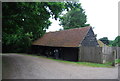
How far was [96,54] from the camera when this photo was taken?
48.4 ft

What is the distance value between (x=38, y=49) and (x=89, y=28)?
14.3 m

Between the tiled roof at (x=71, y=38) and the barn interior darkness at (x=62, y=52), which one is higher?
the tiled roof at (x=71, y=38)

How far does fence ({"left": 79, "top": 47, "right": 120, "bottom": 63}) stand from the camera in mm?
14309

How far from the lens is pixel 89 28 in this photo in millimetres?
19641

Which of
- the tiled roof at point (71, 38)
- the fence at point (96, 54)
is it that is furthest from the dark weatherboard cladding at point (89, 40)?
the fence at point (96, 54)

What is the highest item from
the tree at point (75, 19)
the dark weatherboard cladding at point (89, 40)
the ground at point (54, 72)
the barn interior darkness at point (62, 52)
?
the tree at point (75, 19)

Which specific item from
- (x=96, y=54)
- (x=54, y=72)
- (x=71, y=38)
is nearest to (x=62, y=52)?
(x=71, y=38)

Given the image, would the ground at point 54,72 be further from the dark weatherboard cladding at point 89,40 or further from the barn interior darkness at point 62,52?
the dark weatherboard cladding at point 89,40

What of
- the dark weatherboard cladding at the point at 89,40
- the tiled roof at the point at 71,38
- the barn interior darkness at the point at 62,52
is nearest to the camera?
the barn interior darkness at the point at 62,52

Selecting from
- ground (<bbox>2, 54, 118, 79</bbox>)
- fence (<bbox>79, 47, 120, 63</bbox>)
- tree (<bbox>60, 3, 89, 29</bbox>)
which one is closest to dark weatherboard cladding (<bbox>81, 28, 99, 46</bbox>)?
fence (<bbox>79, 47, 120, 63</bbox>)

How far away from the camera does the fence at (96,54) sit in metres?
14.3

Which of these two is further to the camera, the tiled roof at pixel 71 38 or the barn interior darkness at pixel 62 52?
the tiled roof at pixel 71 38

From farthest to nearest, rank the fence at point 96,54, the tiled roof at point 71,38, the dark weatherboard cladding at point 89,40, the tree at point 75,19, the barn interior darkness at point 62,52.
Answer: the tree at point 75,19 < the dark weatherboard cladding at point 89,40 < the tiled roof at point 71,38 < the barn interior darkness at point 62,52 < the fence at point 96,54

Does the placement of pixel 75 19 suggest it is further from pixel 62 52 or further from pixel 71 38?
pixel 62 52
